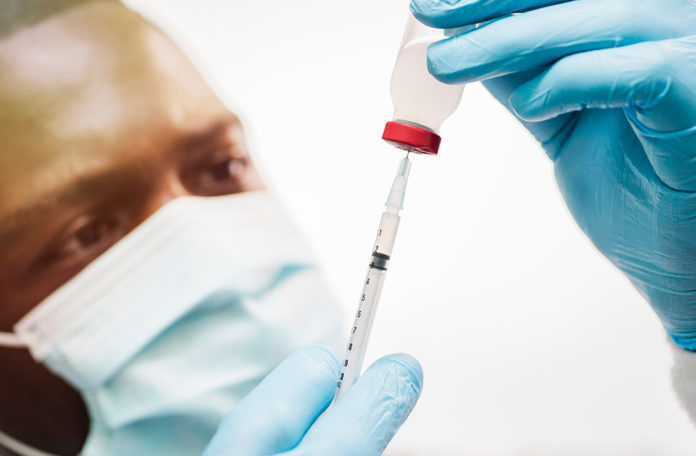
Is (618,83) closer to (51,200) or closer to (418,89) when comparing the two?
(418,89)

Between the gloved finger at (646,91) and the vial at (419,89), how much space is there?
12cm

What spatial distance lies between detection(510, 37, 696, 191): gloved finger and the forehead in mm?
758

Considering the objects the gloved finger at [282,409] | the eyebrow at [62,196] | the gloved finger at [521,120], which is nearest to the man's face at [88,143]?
the eyebrow at [62,196]

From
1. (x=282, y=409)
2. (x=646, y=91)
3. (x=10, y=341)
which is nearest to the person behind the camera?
(x=646, y=91)

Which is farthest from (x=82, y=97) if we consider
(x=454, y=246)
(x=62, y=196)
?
(x=454, y=246)

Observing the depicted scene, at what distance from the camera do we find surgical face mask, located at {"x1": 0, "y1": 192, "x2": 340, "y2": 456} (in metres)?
1.00

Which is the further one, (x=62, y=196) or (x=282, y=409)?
(x=62, y=196)

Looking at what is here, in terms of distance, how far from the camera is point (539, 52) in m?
0.67

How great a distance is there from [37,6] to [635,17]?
109cm

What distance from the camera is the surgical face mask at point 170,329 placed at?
100 cm

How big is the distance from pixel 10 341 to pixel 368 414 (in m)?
0.73

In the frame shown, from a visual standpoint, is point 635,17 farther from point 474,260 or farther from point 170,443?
point 170,443

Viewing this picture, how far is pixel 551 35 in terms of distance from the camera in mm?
664

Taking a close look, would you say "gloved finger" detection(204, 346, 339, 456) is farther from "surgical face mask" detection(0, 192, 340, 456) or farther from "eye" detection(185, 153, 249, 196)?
"eye" detection(185, 153, 249, 196)
